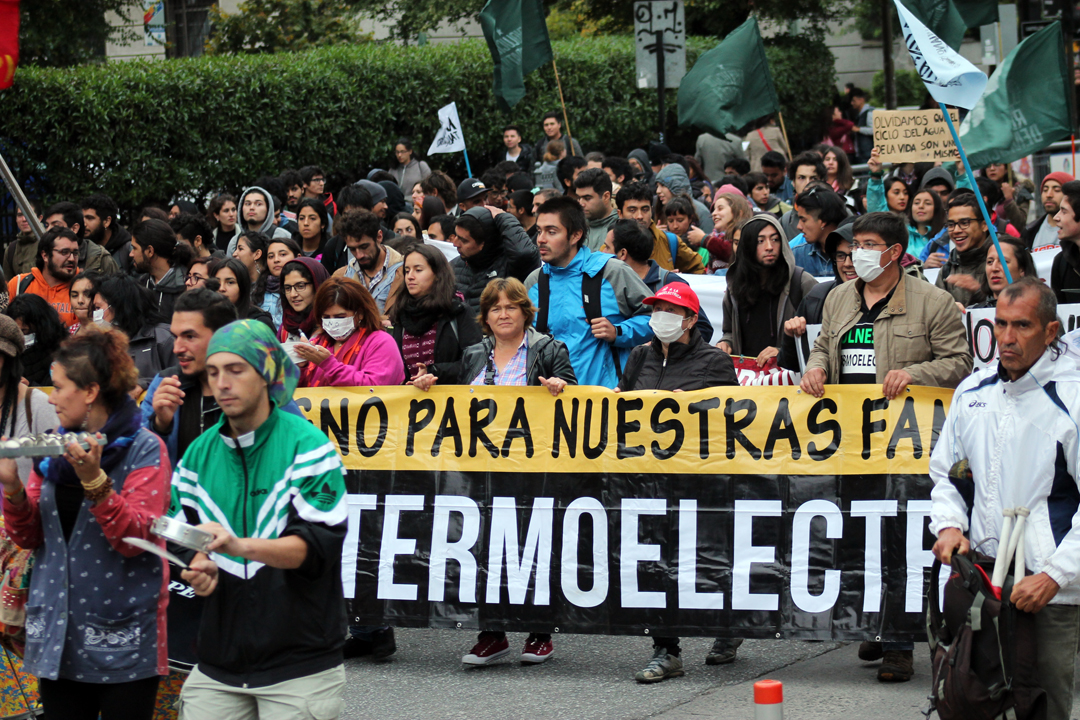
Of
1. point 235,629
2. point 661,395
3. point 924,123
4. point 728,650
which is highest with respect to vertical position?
point 924,123

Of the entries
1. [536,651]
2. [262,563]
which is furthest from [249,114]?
[262,563]

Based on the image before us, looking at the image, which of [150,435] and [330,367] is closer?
[150,435]

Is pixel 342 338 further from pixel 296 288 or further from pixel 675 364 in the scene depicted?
pixel 675 364

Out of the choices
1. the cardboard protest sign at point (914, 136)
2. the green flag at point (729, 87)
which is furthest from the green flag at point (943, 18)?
the green flag at point (729, 87)

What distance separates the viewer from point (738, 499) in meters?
6.39

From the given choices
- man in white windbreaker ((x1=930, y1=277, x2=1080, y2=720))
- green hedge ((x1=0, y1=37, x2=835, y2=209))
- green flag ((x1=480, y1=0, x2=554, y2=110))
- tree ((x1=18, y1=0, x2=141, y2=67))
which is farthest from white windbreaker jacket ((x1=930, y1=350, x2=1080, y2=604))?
tree ((x1=18, y1=0, x2=141, y2=67))

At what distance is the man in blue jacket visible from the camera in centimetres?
741

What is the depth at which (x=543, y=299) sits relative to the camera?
754 centimetres

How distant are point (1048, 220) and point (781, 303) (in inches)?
143

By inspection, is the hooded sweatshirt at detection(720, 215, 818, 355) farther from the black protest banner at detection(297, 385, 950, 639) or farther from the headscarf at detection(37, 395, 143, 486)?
the headscarf at detection(37, 395, 143, 486)

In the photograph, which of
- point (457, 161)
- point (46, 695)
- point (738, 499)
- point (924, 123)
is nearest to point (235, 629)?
point (46, 695)

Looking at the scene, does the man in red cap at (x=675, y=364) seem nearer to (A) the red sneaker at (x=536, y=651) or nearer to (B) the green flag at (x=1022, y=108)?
(A) the red sneaker at (x=536, y=651)

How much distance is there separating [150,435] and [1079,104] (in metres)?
21.1

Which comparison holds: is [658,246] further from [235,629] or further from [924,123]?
[235,629]
